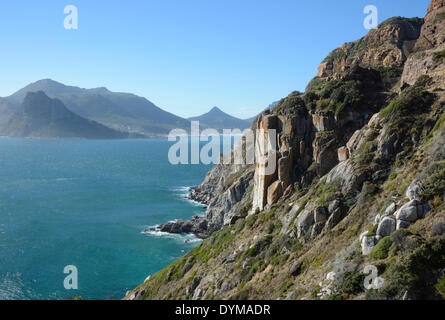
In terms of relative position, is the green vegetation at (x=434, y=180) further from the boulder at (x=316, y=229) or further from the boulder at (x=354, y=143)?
the boulder at (x=354, y=143)

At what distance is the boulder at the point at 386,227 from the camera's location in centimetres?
1866

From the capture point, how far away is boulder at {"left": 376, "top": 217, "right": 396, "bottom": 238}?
61.2ft

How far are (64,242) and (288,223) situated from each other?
57.1 meters

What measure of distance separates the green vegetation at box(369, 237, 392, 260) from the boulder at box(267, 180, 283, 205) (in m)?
18.8

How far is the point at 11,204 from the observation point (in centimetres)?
9925

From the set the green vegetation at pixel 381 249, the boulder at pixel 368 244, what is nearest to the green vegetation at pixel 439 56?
the boulder at pixel 368 244

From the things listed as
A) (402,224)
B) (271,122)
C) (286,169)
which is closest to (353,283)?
(402,224)

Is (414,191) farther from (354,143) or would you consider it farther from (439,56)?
(439,56)

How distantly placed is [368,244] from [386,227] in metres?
1.38

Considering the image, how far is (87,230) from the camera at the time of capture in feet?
257

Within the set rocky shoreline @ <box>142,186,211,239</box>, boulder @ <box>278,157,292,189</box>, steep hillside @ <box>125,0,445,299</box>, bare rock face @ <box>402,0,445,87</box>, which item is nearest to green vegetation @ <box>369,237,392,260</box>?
steep hillside @ <box>125,0,445,299</box>

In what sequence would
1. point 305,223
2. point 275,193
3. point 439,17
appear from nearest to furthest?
1. point 305,223
2. point 275,193
3. point 439,17

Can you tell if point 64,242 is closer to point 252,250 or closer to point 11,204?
point 11,204
